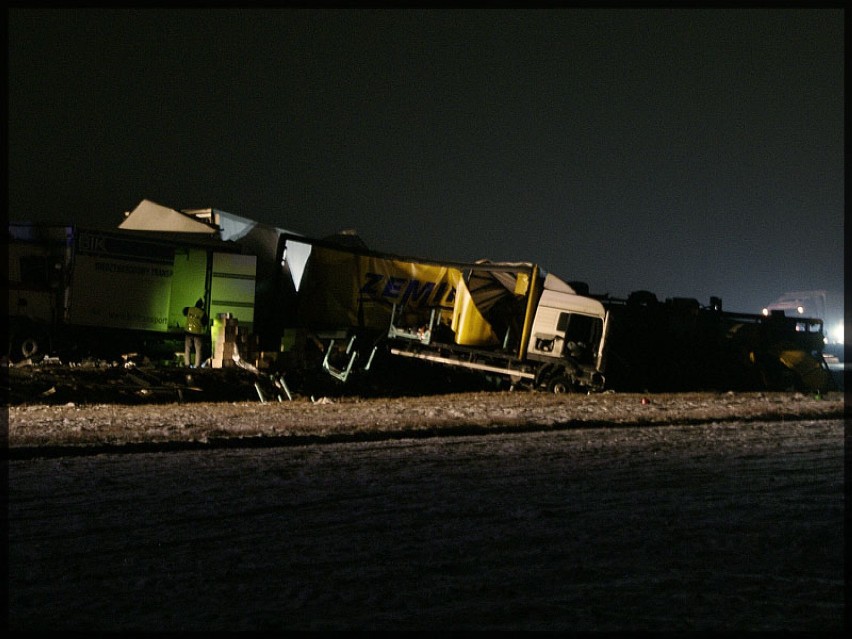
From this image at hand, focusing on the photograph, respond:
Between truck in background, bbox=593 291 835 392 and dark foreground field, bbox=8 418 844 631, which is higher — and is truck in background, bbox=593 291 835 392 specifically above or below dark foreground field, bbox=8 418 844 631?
above

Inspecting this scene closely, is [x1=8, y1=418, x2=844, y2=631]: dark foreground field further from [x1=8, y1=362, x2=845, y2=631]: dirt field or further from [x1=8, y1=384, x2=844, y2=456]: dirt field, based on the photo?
[x1=8, y1=384, x2=844, y2=456]: dirt field

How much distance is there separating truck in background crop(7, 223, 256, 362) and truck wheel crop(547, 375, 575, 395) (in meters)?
7.97

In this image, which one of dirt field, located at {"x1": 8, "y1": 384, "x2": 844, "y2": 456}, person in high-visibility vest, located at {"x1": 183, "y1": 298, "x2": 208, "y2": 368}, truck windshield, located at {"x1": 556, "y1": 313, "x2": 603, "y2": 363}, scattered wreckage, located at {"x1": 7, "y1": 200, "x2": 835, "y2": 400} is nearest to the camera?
dirt field, located at {"x1": 8, "y1": 384, "x2": 844, "y2": 456}

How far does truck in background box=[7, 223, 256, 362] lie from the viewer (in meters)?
19.2

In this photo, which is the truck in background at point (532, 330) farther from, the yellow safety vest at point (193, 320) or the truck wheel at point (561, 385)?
the yellow safety vest at point (193, 320)

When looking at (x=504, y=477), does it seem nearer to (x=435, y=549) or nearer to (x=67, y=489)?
(x=435, y=549)

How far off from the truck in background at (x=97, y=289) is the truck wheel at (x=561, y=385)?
797 centimetres

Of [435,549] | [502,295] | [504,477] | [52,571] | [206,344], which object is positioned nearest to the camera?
[52,571]

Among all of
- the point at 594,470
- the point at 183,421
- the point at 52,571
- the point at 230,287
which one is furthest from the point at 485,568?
the point at 230,287

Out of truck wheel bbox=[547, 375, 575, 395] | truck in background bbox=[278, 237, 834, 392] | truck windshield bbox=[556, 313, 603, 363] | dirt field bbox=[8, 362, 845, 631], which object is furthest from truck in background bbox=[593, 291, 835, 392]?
dirt field bbox=[8, 362, 845, 631]

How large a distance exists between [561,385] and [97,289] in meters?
11.1

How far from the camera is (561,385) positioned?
2105cm

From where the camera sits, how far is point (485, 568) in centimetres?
559

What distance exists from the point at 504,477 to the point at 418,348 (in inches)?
524
